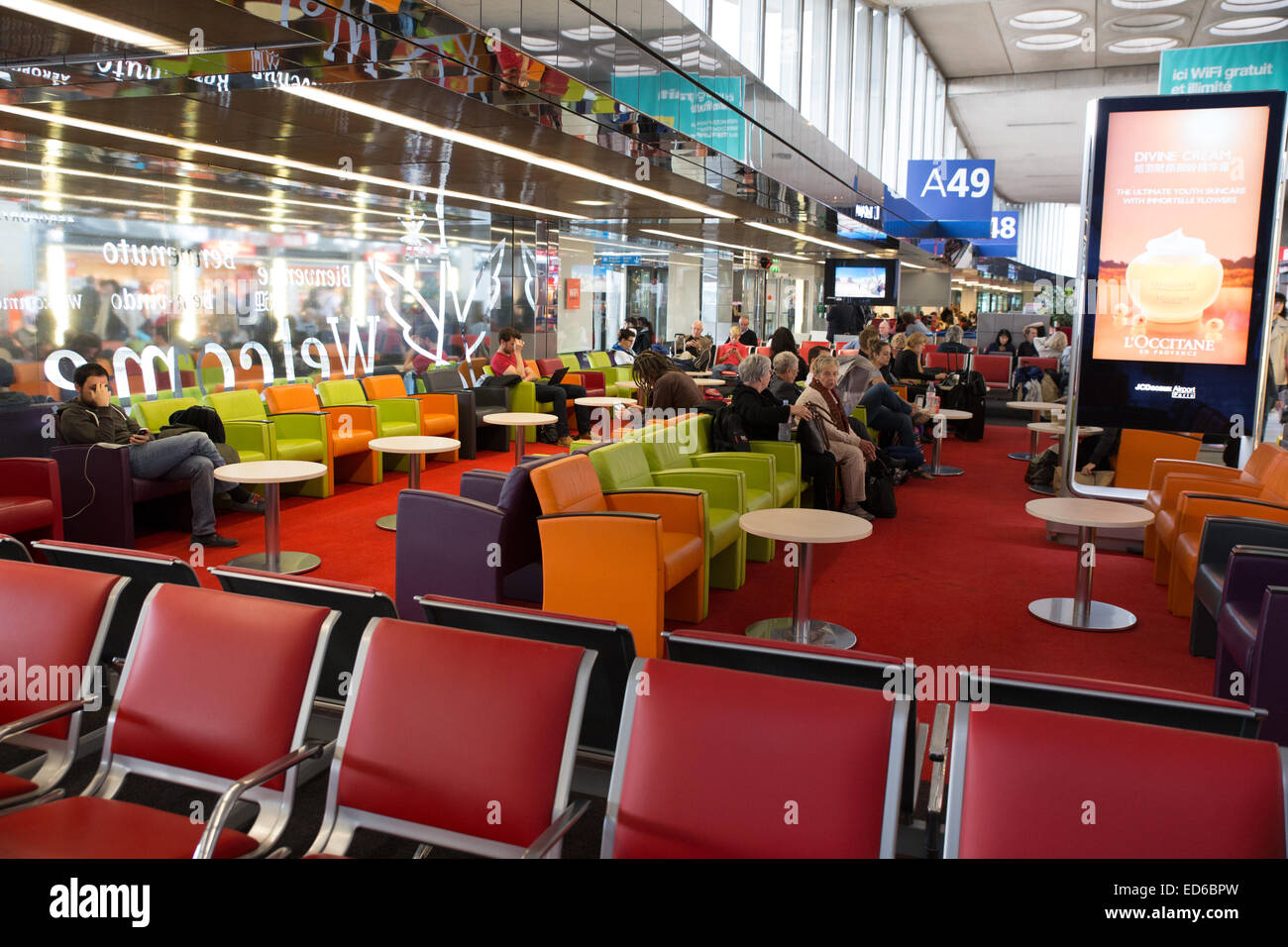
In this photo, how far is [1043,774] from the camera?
73.6 inches

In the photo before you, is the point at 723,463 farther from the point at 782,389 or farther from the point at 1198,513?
the point at 1198,513

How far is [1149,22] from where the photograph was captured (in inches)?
531

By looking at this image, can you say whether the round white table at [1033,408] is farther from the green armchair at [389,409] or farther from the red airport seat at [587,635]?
the red airport seat at [587,635]

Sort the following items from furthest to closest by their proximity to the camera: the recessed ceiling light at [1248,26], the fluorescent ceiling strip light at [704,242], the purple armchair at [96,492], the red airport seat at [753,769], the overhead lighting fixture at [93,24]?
the fluorescent ceiling strip light at [704,242]
the recessed ceiling light at [1248,26]
the purple armchair at [96,492]
the overhead lighting fixture at [93,24]
the red airport seat at [753,769]

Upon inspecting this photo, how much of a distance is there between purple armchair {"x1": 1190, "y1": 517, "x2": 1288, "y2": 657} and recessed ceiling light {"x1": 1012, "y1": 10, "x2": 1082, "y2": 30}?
443 inches

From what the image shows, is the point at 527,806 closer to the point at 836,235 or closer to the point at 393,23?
the point at 393,23

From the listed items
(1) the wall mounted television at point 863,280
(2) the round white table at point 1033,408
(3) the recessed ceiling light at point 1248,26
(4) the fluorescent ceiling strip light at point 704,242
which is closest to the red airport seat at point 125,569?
(2) the round white table at point 1033,408

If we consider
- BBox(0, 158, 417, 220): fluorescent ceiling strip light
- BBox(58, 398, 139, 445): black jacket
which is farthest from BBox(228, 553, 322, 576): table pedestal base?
BBox(0, 158, 417, 220): fluorescent ceiling strip light

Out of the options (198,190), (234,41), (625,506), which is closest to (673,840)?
(625,506)

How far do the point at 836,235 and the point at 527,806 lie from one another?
1491cm

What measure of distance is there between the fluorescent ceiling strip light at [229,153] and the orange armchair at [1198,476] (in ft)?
24.0

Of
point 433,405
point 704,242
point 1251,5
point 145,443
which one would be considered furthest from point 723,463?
point 704,242

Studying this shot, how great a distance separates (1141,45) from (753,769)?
16.6m

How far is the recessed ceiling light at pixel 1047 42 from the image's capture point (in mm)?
14727
